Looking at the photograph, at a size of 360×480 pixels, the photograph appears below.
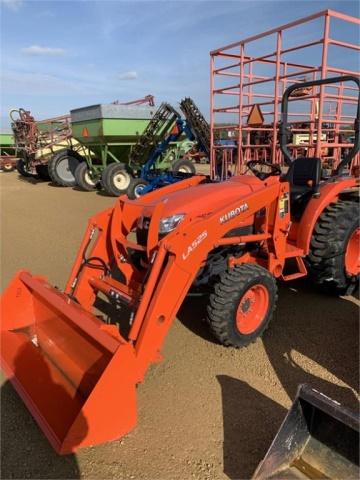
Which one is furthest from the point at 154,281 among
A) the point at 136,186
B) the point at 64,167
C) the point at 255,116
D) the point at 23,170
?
the point at 23,170

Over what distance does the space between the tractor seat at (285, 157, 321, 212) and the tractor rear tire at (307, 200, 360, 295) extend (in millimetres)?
228

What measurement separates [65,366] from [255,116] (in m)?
6.17

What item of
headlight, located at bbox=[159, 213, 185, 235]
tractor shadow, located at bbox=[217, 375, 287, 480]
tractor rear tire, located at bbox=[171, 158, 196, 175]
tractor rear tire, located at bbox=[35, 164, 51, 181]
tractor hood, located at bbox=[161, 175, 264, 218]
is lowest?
tractor shadow, located at bbox=[217, 375, 287, 480]

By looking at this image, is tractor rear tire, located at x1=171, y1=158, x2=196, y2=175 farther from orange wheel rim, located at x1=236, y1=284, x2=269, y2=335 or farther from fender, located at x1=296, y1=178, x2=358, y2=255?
orange wheel rim, located at x1=236, y1=284, x2=269, y2=335

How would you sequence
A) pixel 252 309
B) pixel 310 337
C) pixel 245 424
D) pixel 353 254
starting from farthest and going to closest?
pixel 353 254, pixel 310 337, pixel 252 309, pixel 245 424

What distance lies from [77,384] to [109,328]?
0.41 m

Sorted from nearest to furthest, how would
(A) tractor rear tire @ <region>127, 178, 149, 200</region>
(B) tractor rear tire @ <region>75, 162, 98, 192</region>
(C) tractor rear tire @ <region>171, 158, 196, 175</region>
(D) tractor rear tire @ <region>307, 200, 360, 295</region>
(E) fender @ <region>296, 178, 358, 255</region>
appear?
(E) fender @ <region>296, 178, 358, 255</region> < (D) tractor rear tire @ <region>307, 200, 360, 295</region> < (A) tractor rear tire @ <region>127, 178, 149, 200</region> < (C) tractor rear tire @ <region>171, 158, 196, 175</region> < (B) tractor rear tire @ <region>75, 162, 98, 192</region>

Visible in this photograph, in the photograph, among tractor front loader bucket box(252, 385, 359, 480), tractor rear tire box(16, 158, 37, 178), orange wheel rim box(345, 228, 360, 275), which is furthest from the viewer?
tractor rear tire box(16, 158, 37, 178)

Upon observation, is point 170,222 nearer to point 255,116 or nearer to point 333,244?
point 333,244

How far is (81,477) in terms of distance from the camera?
82.5 inches

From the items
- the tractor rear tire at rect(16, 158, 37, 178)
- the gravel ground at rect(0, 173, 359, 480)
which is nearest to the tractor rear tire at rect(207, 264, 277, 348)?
the gravel ground at rect(0, 173, 359, 480)

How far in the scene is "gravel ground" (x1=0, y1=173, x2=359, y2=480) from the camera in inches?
85.4

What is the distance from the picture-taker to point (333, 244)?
144 inches

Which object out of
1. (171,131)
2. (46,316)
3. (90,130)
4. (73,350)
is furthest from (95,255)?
(90,130)
